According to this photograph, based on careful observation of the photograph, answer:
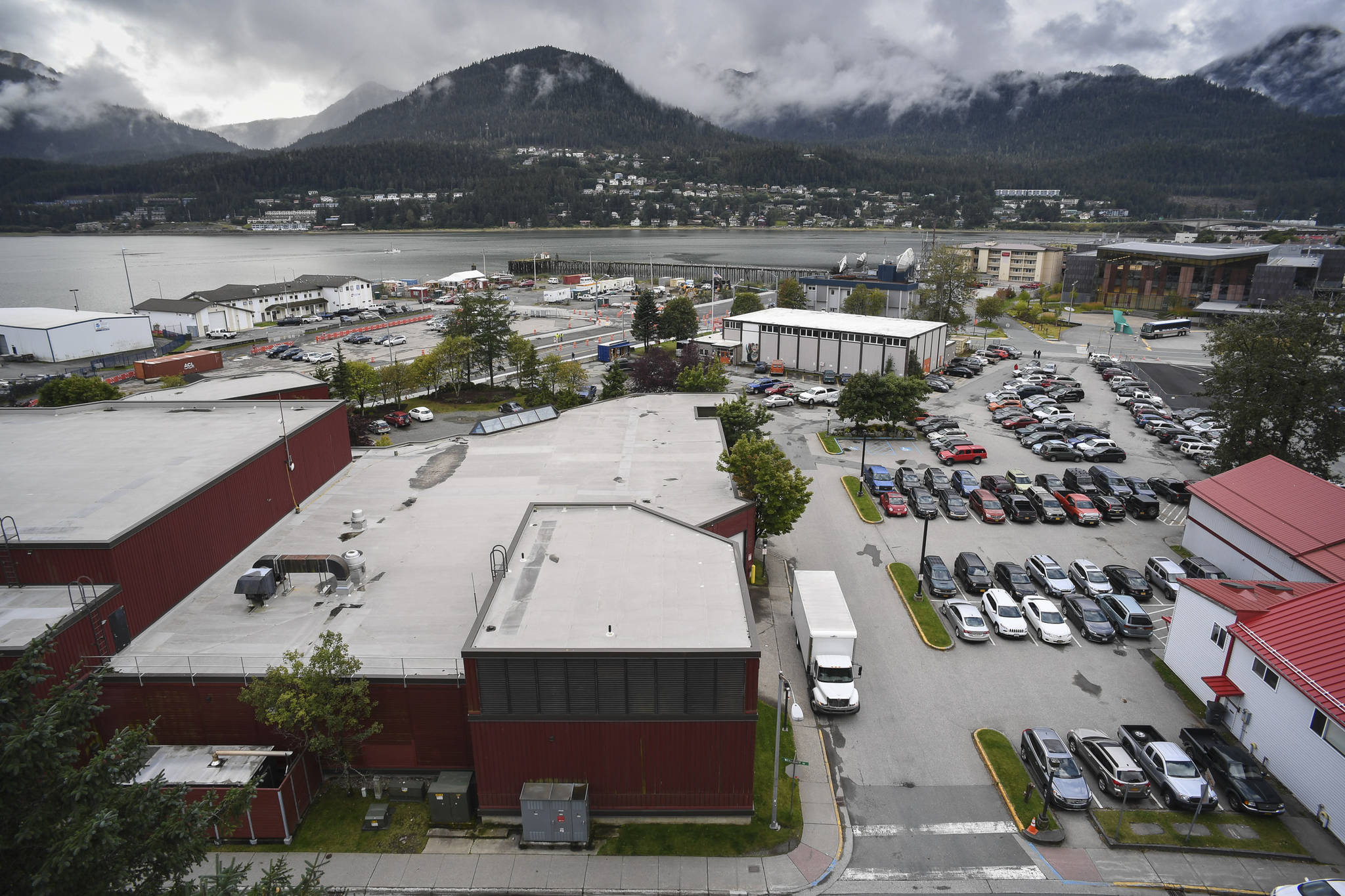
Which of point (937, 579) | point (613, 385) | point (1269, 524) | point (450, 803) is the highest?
point (613, 385)

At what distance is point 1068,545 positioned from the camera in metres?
27.0

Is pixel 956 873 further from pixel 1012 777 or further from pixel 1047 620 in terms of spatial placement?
pixel 1047 620

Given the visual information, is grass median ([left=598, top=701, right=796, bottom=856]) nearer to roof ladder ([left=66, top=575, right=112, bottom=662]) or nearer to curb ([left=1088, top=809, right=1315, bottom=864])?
curb ([left=1088, top=809, right=1315, bottom=864])

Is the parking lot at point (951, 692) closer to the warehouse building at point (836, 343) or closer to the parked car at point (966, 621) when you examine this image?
the parked car at point (966, 621)

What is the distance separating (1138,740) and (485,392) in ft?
136

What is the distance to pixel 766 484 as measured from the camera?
22906 millimetres

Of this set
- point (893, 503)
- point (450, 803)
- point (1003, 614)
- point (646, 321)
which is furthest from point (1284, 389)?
point (646, 321)

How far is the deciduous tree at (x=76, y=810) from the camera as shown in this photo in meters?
7.65

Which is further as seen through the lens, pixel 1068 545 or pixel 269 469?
pixel 1068 545

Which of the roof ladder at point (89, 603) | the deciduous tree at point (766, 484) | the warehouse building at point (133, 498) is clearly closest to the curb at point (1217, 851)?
the deciduous tree at point (766, 484)

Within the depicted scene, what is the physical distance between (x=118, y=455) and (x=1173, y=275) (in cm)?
9702

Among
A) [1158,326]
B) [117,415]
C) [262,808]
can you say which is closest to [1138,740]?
[262,808]

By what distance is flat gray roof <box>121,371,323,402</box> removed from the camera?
92.6 feet

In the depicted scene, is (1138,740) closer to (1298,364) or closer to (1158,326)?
(1298,364)
